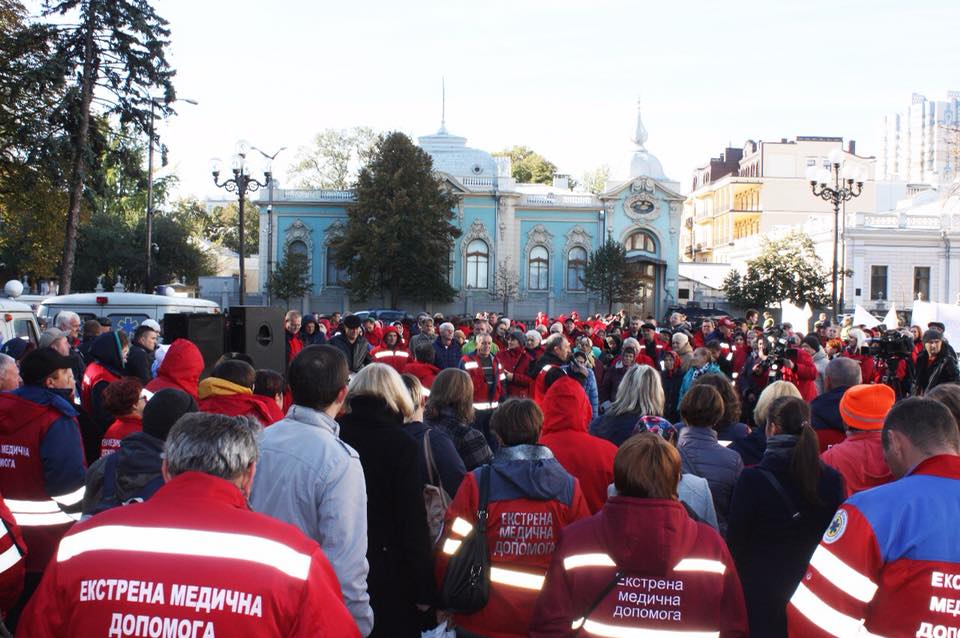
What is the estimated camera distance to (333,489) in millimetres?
3846

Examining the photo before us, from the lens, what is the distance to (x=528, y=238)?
5559 centimetres

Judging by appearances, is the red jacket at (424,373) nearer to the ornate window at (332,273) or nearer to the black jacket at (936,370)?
the black jacket at (936,370)

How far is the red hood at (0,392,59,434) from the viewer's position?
5.53m

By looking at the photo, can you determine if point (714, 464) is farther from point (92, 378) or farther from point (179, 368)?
point (92, 378)

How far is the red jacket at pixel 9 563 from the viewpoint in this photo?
3707mm

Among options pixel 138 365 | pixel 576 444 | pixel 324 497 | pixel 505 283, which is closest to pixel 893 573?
pixel 324 497

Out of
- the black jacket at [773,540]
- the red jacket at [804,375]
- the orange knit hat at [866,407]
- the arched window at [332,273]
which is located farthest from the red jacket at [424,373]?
the arched window at [332,273]

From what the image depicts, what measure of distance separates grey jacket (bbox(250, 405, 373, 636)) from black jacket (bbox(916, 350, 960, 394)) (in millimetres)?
10723

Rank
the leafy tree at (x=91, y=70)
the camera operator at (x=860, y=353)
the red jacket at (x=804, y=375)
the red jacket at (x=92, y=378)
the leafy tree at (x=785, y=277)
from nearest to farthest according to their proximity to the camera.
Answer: the red jacket at (x=92, y=378)
the red jacket at (x=804, y=375)
the camera operator at (x=860, y=353)
the leafy tree at (x=91, y=70)
the leafy tree at (x=785, y=277)

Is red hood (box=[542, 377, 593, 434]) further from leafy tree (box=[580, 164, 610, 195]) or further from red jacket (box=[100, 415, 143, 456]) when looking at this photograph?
leafy tree (box=[580, 164, 610, 195])

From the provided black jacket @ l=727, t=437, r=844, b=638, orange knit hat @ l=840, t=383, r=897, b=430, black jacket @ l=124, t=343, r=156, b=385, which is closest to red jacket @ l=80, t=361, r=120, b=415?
black jacket @ l=124, t=343, r=156, b=385

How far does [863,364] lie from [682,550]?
1263 centimetres

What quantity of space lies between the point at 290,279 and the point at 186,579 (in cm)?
5063

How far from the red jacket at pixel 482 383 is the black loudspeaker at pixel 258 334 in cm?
221
